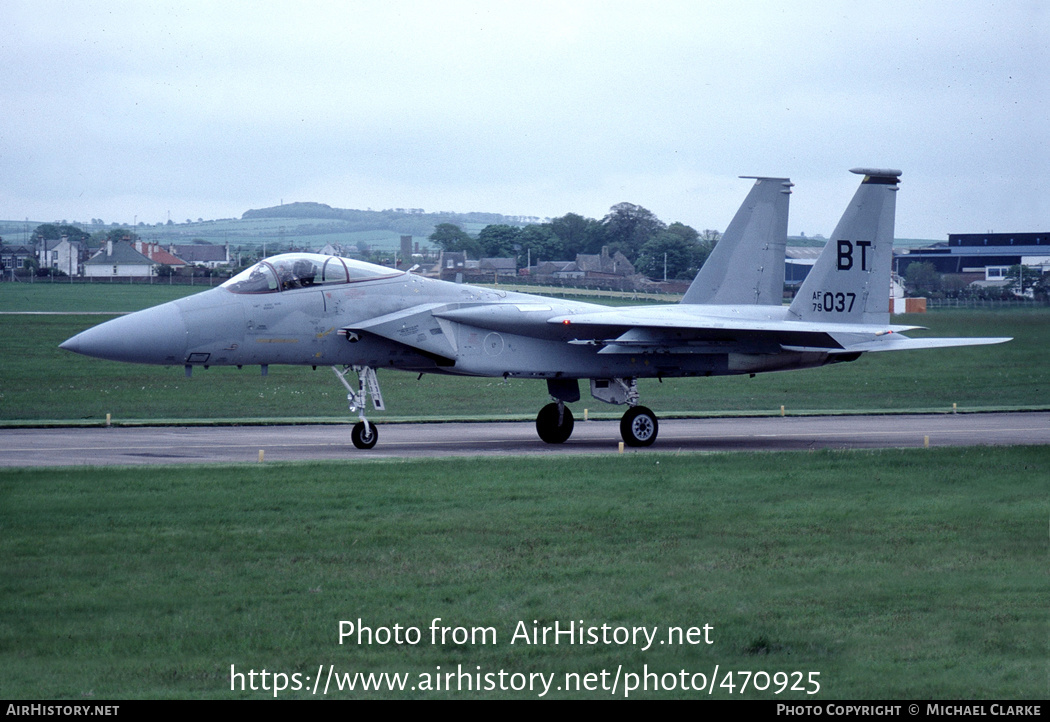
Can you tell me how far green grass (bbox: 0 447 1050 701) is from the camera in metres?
7.41

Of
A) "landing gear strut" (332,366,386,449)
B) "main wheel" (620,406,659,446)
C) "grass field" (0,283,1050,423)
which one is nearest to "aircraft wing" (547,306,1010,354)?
"main wheel" (620,406,659,446)

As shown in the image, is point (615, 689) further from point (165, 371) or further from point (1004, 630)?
point (165, 371)

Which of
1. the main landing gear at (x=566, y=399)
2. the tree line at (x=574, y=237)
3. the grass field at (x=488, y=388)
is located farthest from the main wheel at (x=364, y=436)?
the tree line at (x=574, y=237)

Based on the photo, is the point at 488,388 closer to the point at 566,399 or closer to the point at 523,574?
the point at 566,399

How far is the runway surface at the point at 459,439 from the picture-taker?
62.2 feet

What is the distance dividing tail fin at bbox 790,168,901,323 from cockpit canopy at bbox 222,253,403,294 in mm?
8639

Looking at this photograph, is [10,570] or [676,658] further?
[10,570]

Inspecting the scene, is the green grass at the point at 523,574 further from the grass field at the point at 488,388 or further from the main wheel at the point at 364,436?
the grass field at the point at 488,388

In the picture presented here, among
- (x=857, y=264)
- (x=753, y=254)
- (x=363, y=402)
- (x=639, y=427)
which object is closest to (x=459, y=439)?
(x=363, y=402)

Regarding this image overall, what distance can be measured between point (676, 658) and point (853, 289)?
16.7 meters

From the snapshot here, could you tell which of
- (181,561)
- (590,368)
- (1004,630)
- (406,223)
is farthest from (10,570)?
(406,223)

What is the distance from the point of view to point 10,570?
972 cm

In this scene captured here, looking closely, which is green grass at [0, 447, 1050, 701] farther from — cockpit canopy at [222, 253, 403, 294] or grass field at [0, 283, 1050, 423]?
grass field at [0, 283, 1050, 423]

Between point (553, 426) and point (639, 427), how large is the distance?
1799 mm
